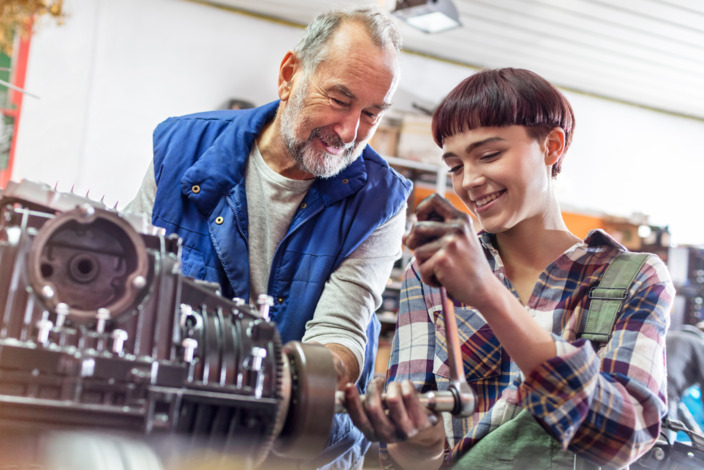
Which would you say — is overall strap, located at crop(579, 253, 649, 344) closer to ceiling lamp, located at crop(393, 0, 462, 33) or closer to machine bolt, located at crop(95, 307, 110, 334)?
machine bolt, located at crop(95, 307, 110, 334)

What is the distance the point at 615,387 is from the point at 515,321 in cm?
22

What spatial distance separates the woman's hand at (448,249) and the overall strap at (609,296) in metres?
0.38

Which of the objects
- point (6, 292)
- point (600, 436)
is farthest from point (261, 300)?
point (600, 436)

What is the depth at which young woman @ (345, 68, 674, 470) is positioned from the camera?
90cm

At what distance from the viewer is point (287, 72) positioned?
182 centimetres

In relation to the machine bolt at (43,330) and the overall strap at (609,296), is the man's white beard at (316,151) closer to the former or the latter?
the overall strap at (609,296)

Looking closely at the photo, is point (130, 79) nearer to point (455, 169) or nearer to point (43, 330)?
point (455, 169)

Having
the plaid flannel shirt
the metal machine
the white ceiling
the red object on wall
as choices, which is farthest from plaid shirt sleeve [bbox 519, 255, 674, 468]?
the red object on wall

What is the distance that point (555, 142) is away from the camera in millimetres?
1374

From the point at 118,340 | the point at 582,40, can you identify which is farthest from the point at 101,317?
the point at 582,40

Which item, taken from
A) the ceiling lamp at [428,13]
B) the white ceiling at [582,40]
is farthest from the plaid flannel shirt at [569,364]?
the white ceiling at [582,40]

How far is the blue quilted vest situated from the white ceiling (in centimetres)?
356

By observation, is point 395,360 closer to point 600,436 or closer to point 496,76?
point 600,436

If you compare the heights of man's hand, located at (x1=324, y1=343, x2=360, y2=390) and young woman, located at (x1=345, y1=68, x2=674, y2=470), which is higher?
young woman, located at (x1=345, y1=68, x2=674, y2=470)
